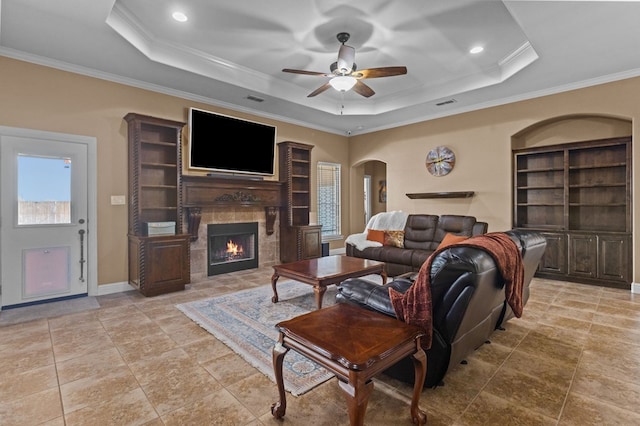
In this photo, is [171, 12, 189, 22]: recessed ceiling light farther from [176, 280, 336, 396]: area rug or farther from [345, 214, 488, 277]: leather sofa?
[345, 214, 488, 277]: leather sofa

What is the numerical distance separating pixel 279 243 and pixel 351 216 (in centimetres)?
235

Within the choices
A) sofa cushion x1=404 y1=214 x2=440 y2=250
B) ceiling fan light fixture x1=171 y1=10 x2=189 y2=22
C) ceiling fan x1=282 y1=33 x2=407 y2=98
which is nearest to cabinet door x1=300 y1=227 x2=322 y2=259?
sofa cushion x1=404 y1=214 x2=440 y2=250

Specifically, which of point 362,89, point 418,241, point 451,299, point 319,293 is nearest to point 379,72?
point 362,89

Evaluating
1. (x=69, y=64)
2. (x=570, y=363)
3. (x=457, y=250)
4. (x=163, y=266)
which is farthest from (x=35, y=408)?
(x=69, y=64)

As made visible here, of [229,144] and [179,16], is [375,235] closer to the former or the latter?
[229,144]

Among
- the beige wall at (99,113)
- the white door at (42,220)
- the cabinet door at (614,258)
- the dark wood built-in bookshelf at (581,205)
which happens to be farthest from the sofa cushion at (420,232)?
the white door at (42,220)

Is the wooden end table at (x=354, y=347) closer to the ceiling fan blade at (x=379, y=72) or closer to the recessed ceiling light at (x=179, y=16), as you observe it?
the ceiling fan blade at (x=379, y=72)

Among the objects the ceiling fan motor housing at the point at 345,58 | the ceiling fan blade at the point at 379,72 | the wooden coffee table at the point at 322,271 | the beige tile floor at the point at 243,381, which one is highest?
the ceiling fan motor housing at the point at 345,58

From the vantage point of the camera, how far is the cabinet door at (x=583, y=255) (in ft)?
15.0

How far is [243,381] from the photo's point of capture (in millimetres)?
2160

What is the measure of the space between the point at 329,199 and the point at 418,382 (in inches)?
234

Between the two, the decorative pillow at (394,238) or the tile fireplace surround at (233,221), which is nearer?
the tile fireplace surround at (233,221)

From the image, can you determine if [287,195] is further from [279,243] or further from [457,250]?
[457,250]

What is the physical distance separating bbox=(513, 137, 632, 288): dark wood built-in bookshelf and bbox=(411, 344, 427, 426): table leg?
446 centimetres
